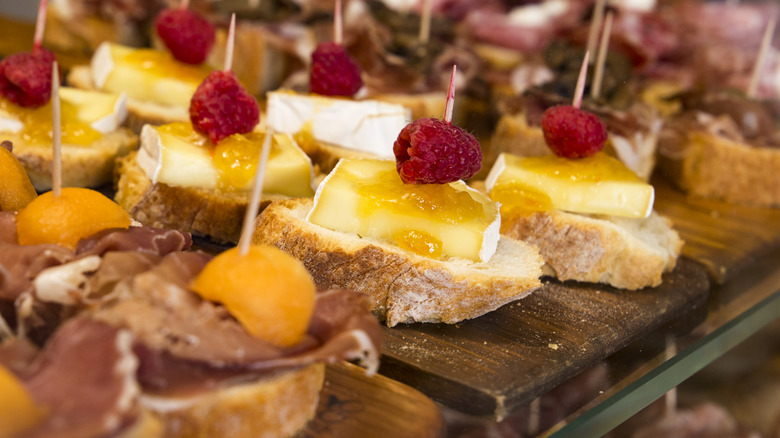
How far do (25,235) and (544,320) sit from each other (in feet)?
4.48

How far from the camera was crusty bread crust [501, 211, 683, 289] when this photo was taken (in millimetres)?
2609

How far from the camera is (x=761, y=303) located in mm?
2752

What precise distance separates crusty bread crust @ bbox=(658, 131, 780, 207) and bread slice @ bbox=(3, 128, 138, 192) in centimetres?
246

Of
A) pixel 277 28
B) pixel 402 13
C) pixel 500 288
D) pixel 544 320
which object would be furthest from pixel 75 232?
pixel 402 13

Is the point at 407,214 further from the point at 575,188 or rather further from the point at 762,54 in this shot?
the point at 762,54

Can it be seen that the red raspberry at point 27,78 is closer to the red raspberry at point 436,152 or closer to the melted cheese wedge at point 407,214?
the melted cheese wedge at point 407,214

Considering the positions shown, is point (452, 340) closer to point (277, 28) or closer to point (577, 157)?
point (577, 157)

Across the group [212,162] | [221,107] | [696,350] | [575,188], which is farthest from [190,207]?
[696,350]

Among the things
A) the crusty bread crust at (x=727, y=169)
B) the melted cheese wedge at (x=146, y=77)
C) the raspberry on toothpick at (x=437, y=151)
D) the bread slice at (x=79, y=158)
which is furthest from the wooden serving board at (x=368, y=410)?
the crusty bread crust at (x=727, y=169)

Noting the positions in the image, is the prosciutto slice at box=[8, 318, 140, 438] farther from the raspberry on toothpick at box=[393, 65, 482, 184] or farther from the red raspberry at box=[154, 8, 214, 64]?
the red raspberry at box=[154, 8, 214, 64]

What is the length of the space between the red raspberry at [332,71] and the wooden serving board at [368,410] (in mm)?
1394

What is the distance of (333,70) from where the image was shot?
293 centimetres

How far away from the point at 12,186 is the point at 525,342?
4.35ft

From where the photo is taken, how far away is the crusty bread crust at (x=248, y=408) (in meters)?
1.39
